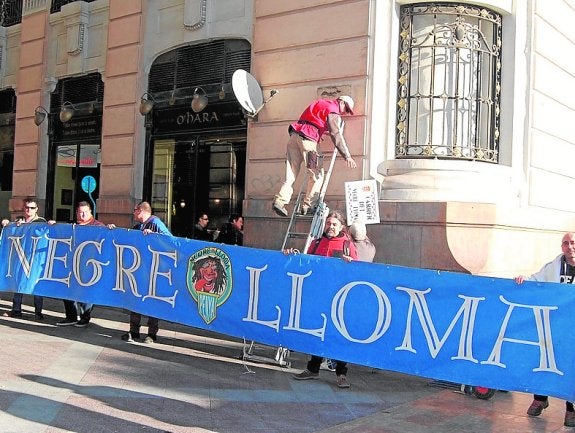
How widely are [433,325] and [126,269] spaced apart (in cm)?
427

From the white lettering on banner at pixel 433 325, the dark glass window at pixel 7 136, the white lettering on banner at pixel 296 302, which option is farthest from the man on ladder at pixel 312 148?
the dark glass window at pixel 7 136

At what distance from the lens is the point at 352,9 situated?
10469 millimetres

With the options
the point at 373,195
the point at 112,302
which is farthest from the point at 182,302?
the point at 373,195

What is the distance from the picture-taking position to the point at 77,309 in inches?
380

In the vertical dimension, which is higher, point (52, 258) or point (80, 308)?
point (52, 258)

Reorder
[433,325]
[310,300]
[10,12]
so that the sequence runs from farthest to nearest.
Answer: [10,12]
[310,300]
[433,325]

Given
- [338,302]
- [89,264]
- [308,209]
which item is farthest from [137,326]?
[338,302]

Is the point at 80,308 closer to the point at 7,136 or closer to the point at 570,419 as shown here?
the point at 570,419

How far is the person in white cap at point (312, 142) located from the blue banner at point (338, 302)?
2479 millimetres

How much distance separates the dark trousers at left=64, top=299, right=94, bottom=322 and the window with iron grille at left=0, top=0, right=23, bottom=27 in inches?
440

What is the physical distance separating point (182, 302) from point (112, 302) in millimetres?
1304

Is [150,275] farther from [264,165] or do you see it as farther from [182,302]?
[264,165]

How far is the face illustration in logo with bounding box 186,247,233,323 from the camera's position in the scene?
7.64 meters

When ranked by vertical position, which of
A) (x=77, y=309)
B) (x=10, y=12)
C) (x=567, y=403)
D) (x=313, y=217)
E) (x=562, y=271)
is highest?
(x=10, y=12)
